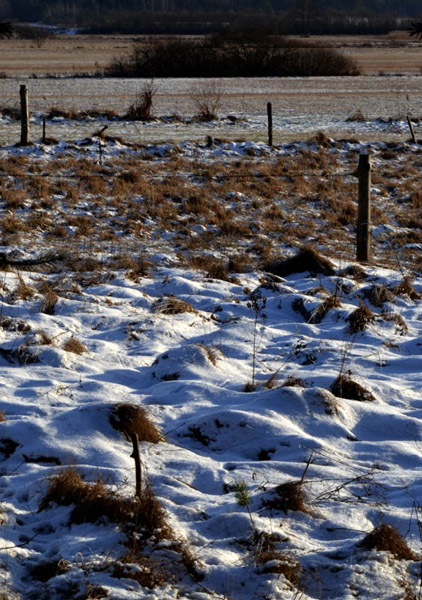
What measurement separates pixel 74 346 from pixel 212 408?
158 centimetres

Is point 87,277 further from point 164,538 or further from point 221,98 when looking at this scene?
point 221,98

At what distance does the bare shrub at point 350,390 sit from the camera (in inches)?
228

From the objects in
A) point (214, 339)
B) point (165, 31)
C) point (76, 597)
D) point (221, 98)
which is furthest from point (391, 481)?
point (165, 31)

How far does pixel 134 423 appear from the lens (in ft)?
16.5

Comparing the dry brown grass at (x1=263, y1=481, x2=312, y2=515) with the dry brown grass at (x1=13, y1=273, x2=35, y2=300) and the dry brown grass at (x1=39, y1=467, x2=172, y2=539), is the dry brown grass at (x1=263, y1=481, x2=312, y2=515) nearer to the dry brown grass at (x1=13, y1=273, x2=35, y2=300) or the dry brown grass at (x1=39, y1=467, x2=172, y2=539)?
the dry brown grass at (x1=39, y1=467, x2=172, y2=539)

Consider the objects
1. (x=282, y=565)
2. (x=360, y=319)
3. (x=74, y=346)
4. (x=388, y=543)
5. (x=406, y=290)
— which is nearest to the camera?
(x=282, y=565)

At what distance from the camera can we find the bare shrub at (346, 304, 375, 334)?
7.25 meters

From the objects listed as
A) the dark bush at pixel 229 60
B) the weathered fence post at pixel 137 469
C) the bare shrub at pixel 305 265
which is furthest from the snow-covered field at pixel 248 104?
the weathered fence post at pixel 137 469

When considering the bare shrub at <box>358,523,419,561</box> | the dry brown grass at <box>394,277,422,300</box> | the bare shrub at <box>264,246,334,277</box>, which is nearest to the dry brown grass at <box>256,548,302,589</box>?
the bare shrub at <box>358,523,419,561</box>

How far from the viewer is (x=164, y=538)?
386 centimetres

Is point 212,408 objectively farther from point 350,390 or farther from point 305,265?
point 305,265

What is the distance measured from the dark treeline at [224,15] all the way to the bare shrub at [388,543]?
7172 cm

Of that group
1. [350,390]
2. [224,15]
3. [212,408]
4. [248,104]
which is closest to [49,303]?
[212,408]

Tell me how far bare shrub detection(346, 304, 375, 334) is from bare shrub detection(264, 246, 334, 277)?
1937 millimetres
